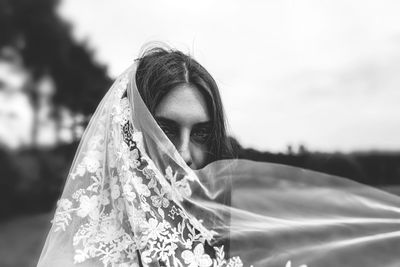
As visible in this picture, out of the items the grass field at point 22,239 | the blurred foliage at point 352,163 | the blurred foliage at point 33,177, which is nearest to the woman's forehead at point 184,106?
the blurred foliage at point 352,163

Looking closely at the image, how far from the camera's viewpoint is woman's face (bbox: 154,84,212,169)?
1866 mm

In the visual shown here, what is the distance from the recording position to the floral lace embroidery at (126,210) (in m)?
1.59

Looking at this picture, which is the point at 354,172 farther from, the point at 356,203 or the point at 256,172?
the point at 256,172

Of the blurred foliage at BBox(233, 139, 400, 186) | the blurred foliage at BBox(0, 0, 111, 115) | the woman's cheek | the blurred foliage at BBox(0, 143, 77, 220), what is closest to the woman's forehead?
the woman's cheek

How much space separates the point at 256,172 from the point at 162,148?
35cm

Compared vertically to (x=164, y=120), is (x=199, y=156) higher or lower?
lower

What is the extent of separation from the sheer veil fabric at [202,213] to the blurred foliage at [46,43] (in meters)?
1.88

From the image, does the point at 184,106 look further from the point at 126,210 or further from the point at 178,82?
the point at 126,210

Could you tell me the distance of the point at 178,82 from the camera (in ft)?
6.66

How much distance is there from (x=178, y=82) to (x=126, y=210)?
0.64 meters

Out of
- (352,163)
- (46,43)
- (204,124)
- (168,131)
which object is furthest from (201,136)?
(46,43)

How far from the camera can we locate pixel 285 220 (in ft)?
5.32

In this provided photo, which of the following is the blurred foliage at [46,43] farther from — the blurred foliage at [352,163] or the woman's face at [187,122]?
the blurred foliage at [352,163]

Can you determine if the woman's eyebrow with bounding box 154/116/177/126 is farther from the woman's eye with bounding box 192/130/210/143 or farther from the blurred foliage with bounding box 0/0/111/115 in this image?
the blurred foliage with bounding box 0/0/111/115
